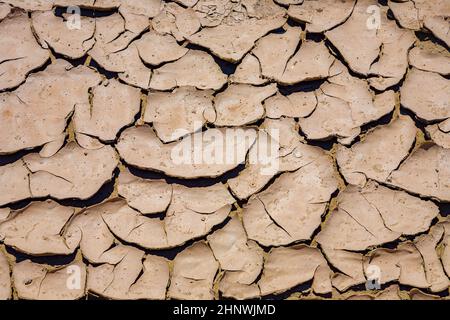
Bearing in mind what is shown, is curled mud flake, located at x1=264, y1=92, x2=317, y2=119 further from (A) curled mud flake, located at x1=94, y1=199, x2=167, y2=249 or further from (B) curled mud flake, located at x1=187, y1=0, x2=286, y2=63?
(A) curled mud flake, located at x1=94, y1=199, x2=167, y2=249

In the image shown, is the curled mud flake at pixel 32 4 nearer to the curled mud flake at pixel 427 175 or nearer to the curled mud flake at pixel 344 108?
the curled mud flake at pixel 344 108

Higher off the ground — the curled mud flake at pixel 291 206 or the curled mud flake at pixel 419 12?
the curled mud flake at pixel 419 12

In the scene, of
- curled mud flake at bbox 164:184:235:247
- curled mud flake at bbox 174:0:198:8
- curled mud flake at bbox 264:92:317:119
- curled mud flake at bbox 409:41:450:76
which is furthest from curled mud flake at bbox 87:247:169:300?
curled mud flake at bbox 409:41:450:76

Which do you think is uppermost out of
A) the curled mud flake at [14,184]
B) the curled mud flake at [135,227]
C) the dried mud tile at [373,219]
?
the dried mud tile at [373,219]

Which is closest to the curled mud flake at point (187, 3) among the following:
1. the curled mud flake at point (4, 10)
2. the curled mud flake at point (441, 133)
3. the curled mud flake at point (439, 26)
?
the curled mud flake at point (4, 10)

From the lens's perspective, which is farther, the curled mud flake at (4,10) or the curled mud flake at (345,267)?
the curled mud flake at (4,10)

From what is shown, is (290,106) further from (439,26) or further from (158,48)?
(439,26)

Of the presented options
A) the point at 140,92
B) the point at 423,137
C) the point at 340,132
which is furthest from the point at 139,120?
the point at 423,137
